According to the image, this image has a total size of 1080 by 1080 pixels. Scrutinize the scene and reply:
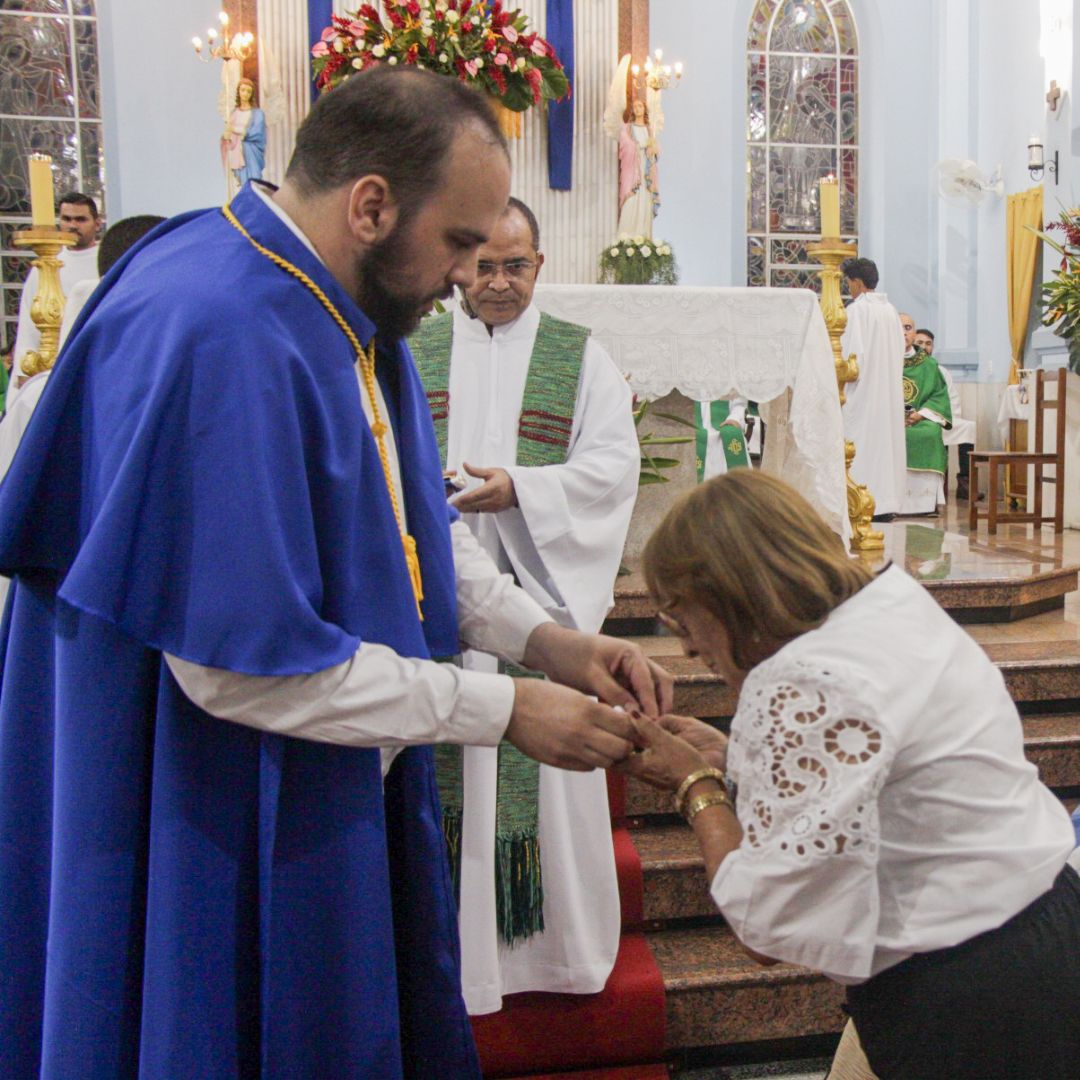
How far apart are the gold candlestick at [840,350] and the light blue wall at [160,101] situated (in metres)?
6.34

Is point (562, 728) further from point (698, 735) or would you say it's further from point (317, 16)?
point (317, 16)

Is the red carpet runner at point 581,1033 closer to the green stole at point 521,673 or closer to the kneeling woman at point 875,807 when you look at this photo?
the green stole at point 521,673

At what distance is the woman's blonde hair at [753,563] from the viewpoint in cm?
157

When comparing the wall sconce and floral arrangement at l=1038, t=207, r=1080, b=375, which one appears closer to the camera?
floral arrangement at l=1038, t=207, r=1080, b=375

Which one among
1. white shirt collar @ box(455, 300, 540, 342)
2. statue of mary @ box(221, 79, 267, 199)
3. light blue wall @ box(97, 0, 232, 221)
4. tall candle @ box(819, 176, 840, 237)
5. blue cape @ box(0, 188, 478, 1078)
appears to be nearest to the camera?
blue cape @ box(0, 188, 478, 1078)

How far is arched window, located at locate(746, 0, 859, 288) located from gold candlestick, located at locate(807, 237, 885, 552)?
254 inches

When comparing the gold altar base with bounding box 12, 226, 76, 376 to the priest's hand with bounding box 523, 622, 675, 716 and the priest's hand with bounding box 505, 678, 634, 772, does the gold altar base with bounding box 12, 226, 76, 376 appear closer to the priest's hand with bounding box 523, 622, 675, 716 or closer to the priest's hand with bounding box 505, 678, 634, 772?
the priest's hand with bounding box 523, 622, 675, 716

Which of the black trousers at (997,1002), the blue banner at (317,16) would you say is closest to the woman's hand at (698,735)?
the black trousers at (997,1002)

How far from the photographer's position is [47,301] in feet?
14.8

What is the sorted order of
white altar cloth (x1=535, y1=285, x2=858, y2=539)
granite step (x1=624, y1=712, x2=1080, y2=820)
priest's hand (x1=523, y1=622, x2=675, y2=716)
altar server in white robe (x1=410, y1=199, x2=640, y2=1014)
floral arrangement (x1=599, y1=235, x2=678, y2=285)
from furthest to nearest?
floral arrangement (x1=599, y1=235, x2=678, y2=285) < white altar cloth (x1=535, y1=285, x2=858, y2=539) < granite step (x1=624, y1=712, x2=1080, y2=820) < altar server in white robe (x1=410, y1=199, x2=640, y2=1014) < priest's hand (x1=523, y1=622, x2=675, y2=716)

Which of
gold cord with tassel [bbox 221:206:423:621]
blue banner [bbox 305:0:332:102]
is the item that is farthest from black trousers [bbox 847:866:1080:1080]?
blue banner [bbox 305:0:332:102]

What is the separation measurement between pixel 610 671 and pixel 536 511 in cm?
111

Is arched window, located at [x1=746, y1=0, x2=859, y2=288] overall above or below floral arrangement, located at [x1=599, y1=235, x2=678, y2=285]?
above

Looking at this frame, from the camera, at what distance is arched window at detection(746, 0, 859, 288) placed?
1192cm
